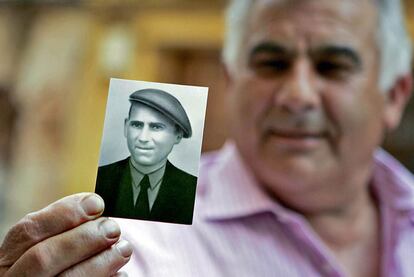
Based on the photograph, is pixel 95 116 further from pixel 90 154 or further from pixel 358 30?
pixel 358 30

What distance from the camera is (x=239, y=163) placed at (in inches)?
43.7

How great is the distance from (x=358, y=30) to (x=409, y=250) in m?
0.44

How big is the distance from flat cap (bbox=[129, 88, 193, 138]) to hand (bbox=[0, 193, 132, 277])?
10cm

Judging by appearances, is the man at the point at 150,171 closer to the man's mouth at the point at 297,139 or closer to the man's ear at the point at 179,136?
the man's ear at the point at 179,136

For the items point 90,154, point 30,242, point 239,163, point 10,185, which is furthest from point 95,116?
point 30,242

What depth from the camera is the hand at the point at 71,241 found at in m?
0.52

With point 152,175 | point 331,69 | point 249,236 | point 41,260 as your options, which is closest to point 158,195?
point 152,175

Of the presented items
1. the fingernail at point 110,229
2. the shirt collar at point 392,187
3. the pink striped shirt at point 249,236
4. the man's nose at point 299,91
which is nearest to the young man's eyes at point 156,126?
the fingernail at point 110,229

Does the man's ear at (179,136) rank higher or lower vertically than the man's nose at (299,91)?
lower

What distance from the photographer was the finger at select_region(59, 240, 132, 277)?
52cm

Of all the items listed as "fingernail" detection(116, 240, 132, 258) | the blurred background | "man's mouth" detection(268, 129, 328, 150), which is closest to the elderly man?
"man's mouth" detection(268, 129, 328, 150)

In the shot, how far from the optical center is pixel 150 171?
1.77 ft

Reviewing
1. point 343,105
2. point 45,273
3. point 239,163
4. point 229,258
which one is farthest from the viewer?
point 239,163

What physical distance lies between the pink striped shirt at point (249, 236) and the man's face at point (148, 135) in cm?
19
